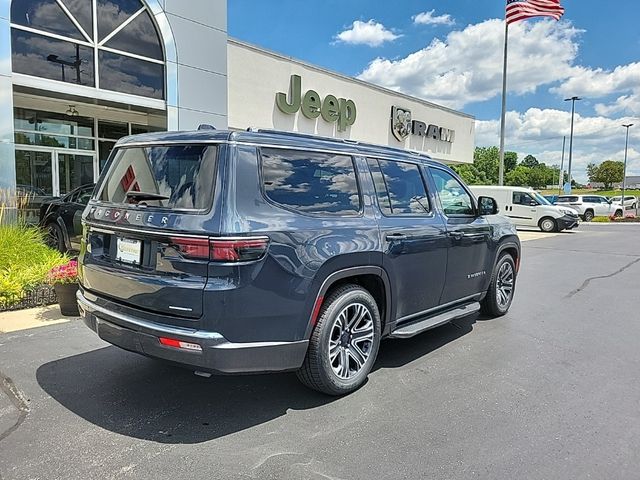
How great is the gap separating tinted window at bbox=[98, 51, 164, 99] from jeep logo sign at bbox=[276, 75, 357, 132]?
540cm

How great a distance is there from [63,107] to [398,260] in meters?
12.2

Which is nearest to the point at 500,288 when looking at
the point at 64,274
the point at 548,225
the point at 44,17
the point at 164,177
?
the point at 164,177

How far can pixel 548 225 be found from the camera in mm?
20703

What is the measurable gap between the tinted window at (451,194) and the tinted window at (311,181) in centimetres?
144

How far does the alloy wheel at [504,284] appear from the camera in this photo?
6234mm

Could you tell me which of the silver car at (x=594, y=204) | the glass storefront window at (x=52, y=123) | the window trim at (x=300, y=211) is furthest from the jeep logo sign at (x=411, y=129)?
the window trim at (x=300, y=211)

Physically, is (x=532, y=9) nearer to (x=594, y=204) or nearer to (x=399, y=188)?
(x=399, y=188)

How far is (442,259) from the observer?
15.7ft

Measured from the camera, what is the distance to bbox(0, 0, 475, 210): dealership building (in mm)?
9943

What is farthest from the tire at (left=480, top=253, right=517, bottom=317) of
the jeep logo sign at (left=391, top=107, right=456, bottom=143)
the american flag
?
the jeep logo sign at (left=391, top=107, right=456, bottom=143)

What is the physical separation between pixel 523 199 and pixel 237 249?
67.0ft

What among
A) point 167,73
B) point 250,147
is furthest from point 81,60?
point 250,147

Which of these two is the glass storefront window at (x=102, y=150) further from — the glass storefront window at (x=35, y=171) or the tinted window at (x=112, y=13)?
the tinted window at (x=112, y=13)

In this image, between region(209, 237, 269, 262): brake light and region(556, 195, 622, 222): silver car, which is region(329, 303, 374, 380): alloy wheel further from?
region(556, 195, 622, 222): silver car
